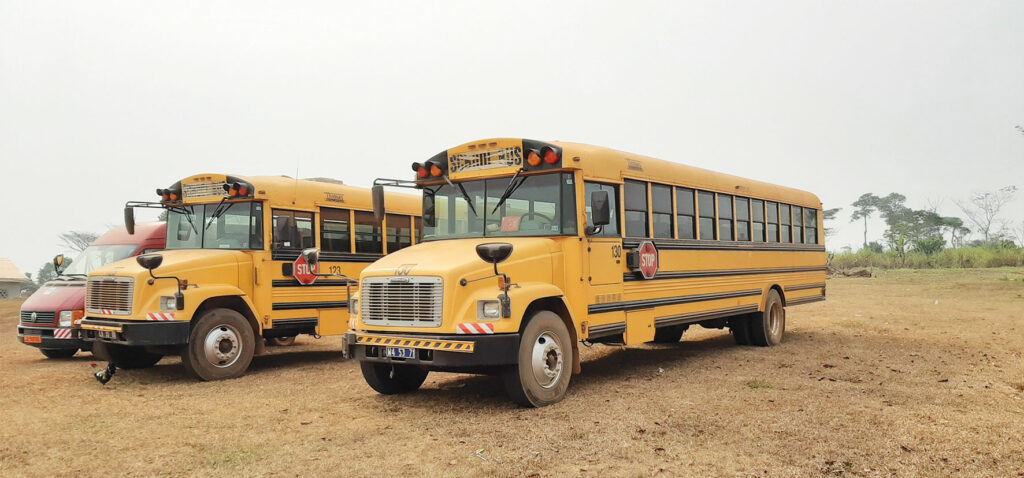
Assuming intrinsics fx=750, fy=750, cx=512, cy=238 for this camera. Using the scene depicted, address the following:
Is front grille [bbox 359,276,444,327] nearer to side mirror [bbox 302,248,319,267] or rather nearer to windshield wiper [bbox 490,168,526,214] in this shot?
windshield wiper [bbox 490,168,526,214]

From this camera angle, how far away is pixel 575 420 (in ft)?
21.3

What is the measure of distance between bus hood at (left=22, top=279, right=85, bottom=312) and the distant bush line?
3752 centimetres

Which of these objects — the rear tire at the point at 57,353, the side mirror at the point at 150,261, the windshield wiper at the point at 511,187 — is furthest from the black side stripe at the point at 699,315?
the rear tire at the point at 57,353

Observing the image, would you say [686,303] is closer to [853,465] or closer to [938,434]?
[938,434]

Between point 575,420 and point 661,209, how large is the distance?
3.74 m

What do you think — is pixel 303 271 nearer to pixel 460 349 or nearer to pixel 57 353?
pixel 460 349

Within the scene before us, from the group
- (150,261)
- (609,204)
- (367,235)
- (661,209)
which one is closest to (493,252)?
(609,204)

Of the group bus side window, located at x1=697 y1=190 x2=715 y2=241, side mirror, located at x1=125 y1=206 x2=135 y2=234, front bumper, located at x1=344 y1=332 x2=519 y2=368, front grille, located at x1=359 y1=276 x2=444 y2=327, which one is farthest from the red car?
bus side window, located at x1=697 y1=190 x2=715 y2=241

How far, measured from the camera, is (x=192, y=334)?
363 inches


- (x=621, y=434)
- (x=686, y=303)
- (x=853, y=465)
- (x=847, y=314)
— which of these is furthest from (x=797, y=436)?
(x=847, y=314)

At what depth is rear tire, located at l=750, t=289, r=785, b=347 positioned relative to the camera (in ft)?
39.1

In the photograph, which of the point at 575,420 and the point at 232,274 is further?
the point at 232,274

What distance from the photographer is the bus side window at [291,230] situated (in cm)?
1002

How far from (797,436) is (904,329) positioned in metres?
10.1
